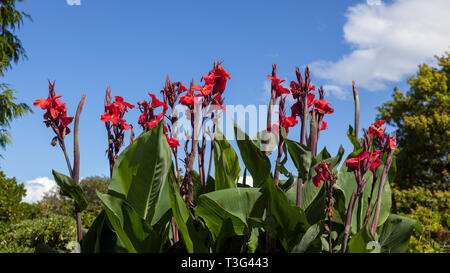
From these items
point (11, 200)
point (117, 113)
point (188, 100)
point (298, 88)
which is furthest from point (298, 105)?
point (11, 200)

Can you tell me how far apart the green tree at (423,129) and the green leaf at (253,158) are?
15.8 metres

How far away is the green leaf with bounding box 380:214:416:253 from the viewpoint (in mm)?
1882

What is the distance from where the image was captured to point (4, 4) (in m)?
15.9

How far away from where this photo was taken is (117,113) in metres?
1.73

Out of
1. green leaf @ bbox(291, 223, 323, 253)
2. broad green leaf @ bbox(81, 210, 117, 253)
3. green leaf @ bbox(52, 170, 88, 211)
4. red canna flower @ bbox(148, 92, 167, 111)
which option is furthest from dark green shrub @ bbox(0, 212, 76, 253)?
green leaf @ bbox(291, 223, 323, 253)

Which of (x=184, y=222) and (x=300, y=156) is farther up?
(x=300, y=156)

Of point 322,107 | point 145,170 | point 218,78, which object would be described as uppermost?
point 218,78

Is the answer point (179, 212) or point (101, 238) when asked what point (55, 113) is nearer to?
point (101, 238)

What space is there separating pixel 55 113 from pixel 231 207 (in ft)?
2.82

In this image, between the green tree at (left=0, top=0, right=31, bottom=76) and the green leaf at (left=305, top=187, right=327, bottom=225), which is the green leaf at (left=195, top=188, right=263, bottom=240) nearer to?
the green leaf at (left=305, top=187, right=327, bottom=225)

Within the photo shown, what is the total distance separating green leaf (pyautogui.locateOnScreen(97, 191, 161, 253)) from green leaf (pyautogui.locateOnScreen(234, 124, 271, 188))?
489 mm

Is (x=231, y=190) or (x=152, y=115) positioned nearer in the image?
(x=231, y=190)

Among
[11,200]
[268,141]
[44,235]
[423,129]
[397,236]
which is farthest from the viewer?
[423,129]
